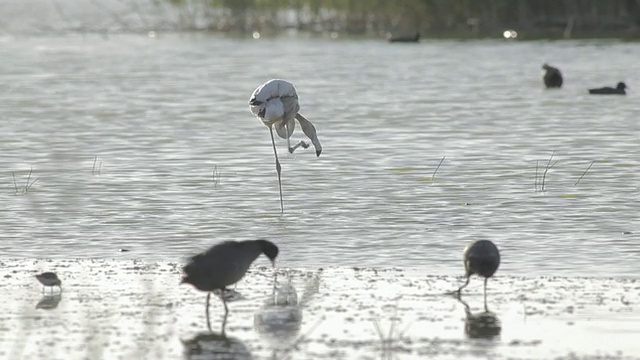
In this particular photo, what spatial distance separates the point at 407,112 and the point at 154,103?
5.30 m

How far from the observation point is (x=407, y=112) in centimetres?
2314

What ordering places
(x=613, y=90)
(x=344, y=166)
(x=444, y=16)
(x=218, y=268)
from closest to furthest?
(x=218, y=268) < (x=344, y=166) < (x=613, y=90) < (x=444, y=16)

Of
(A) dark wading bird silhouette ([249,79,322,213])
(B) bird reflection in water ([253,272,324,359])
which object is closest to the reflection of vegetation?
(A) dark wading bird silhouette ([249,79,322,213])

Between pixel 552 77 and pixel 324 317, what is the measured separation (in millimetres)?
19772

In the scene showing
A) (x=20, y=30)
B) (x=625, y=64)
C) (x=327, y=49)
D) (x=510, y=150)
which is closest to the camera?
(x=510, y=150)

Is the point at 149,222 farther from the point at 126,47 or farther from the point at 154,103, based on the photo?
the point at 126,47

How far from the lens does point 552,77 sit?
27.1 meters

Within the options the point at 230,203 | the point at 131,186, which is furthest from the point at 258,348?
the point at 131,186

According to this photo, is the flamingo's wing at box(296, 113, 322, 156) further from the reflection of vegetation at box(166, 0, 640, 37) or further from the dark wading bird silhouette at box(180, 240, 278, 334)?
the reflection of vegetation at box(166, 0, 640, 37)

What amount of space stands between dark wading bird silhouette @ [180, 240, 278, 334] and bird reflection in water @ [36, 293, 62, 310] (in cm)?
82

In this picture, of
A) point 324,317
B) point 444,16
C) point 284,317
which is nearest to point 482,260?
point 324,317

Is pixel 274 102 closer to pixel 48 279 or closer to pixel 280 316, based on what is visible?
pixel 48 279

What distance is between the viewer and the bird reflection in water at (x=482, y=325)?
7.48m

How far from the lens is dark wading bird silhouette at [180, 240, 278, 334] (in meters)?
7.93
